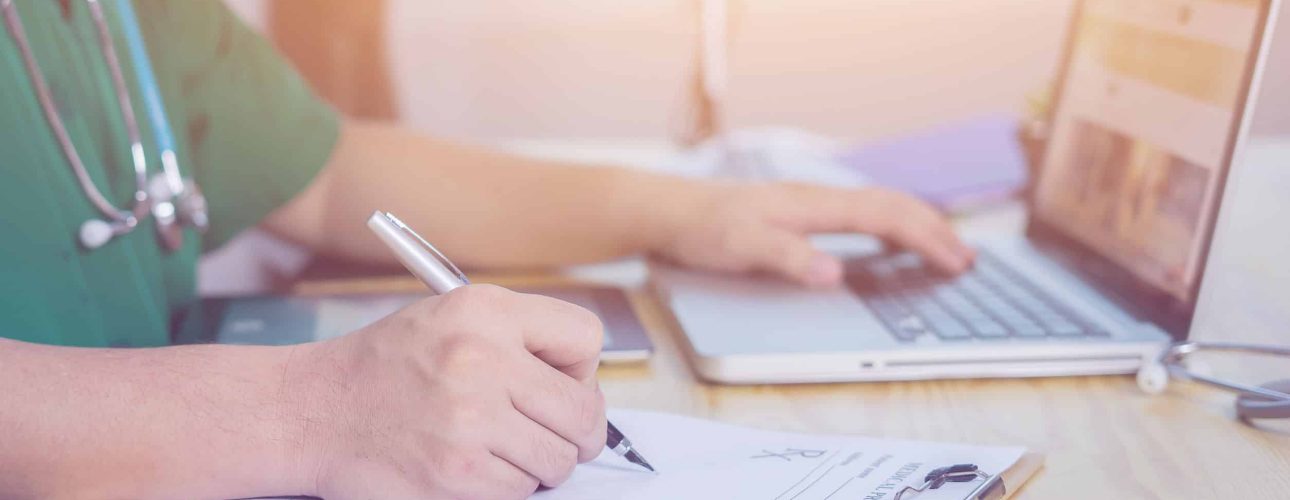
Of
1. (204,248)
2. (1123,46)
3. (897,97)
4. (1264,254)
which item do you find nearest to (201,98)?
(204,248)

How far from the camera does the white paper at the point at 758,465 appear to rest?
1.84ft

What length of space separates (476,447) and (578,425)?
2.1 inches

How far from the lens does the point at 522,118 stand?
9.02 ft

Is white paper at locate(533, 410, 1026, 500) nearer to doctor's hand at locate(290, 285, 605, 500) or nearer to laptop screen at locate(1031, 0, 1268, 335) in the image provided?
doctor's hand at locate(290, 285, 605, 500)

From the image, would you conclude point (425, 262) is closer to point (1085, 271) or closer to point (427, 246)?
point (427, 246)

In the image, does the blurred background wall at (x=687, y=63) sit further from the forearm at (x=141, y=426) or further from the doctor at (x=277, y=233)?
the forearm at (x=141, y=426)

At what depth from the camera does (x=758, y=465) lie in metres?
0.59

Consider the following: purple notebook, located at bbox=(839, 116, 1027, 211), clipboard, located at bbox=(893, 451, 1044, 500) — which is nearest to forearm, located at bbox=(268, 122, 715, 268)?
purple notebook, located at bbox=(839, 116, 1027, 211)

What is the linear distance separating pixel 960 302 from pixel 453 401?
463 millimetres

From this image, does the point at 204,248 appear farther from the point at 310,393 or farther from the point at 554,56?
the point at 554,56

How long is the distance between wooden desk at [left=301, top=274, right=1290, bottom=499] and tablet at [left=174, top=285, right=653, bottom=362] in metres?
0.03

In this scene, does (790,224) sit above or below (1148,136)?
below

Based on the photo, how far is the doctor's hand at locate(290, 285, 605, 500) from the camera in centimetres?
53

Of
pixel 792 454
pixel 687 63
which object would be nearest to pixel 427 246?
pixel 792 454
